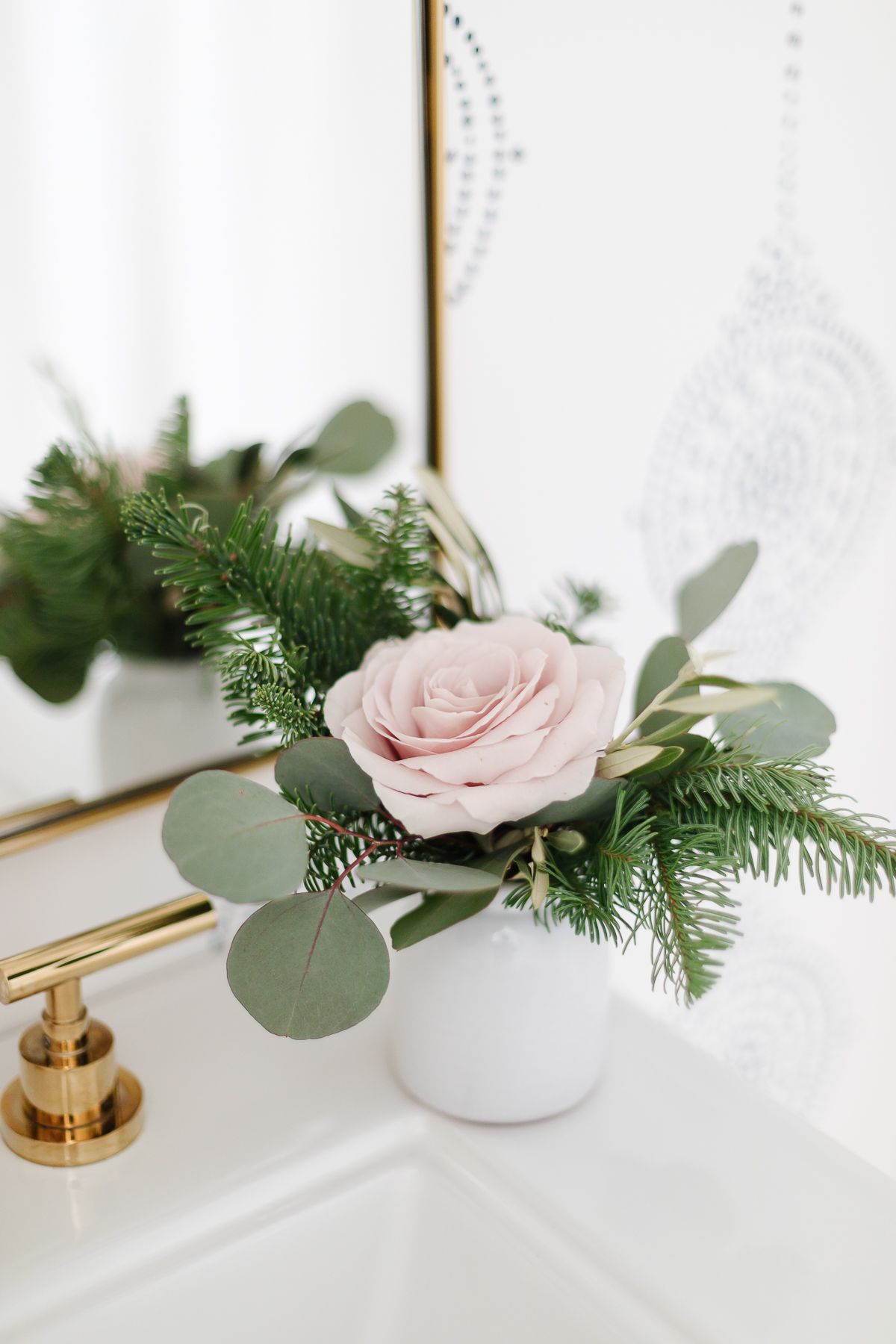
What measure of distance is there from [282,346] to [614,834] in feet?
1.11

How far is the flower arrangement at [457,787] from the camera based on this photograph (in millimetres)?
410

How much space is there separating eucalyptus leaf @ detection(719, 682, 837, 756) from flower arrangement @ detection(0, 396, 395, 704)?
277 mm

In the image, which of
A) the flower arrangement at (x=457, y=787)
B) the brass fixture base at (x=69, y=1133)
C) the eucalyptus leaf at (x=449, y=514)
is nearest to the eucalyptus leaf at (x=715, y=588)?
the flower arrangement at (x=457, y=787)

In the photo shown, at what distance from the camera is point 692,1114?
0.55m

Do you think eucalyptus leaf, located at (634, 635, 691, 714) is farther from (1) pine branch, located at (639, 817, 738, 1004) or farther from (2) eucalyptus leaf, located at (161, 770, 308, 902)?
(2) eucalyptus leaf, located at (161, 770, 308, 902)

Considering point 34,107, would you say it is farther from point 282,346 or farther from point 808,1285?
point 808,1285

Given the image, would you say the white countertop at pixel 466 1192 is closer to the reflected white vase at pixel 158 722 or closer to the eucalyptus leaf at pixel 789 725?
the reflected white vase at pixel 158 722

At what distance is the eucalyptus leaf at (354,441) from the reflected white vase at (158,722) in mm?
137

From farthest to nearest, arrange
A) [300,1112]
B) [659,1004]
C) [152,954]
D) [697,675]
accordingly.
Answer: [659,1004] < [152,954] < [300,1112] < [697,675]

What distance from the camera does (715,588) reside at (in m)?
0.52

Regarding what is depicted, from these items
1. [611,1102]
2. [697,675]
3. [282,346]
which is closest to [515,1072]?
[611,1102]

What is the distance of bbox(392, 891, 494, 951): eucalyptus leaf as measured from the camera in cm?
45

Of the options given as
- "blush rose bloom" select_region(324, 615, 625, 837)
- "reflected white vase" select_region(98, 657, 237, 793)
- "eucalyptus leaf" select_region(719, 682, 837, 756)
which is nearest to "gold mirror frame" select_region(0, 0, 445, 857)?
"reflected white vase" select_region(98, 657, 237, 793)

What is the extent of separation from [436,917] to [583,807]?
7 cm
